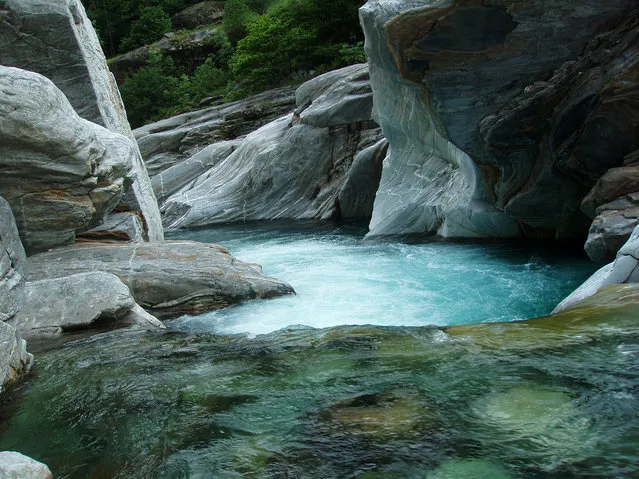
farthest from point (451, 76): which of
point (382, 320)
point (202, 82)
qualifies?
point (202, 82)

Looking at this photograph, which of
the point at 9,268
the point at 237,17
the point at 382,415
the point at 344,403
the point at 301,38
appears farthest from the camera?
the point at 237,17

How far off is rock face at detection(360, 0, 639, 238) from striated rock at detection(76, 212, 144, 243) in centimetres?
449

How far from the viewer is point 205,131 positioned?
22609 mm

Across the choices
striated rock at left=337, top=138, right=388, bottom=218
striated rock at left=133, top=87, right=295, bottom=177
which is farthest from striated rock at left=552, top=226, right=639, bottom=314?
striated rock at left=133, top=87, right=295, bottom=177

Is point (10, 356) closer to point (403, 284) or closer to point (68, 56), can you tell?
point (403, 284)

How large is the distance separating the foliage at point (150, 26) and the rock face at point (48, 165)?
27454mm

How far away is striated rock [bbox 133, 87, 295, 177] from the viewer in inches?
874

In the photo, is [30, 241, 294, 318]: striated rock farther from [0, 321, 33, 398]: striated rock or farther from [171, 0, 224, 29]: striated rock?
[171, 0, 224, 29]: striated rock

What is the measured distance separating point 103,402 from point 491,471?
2365 mm

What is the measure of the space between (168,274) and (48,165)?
5.94 ft

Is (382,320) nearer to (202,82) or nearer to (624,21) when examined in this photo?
(624,21)

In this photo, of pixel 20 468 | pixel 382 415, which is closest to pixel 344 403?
pixel 382 415

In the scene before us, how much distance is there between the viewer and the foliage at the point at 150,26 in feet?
110

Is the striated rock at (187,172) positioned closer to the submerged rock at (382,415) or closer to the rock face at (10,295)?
the rock face at (10,295)
